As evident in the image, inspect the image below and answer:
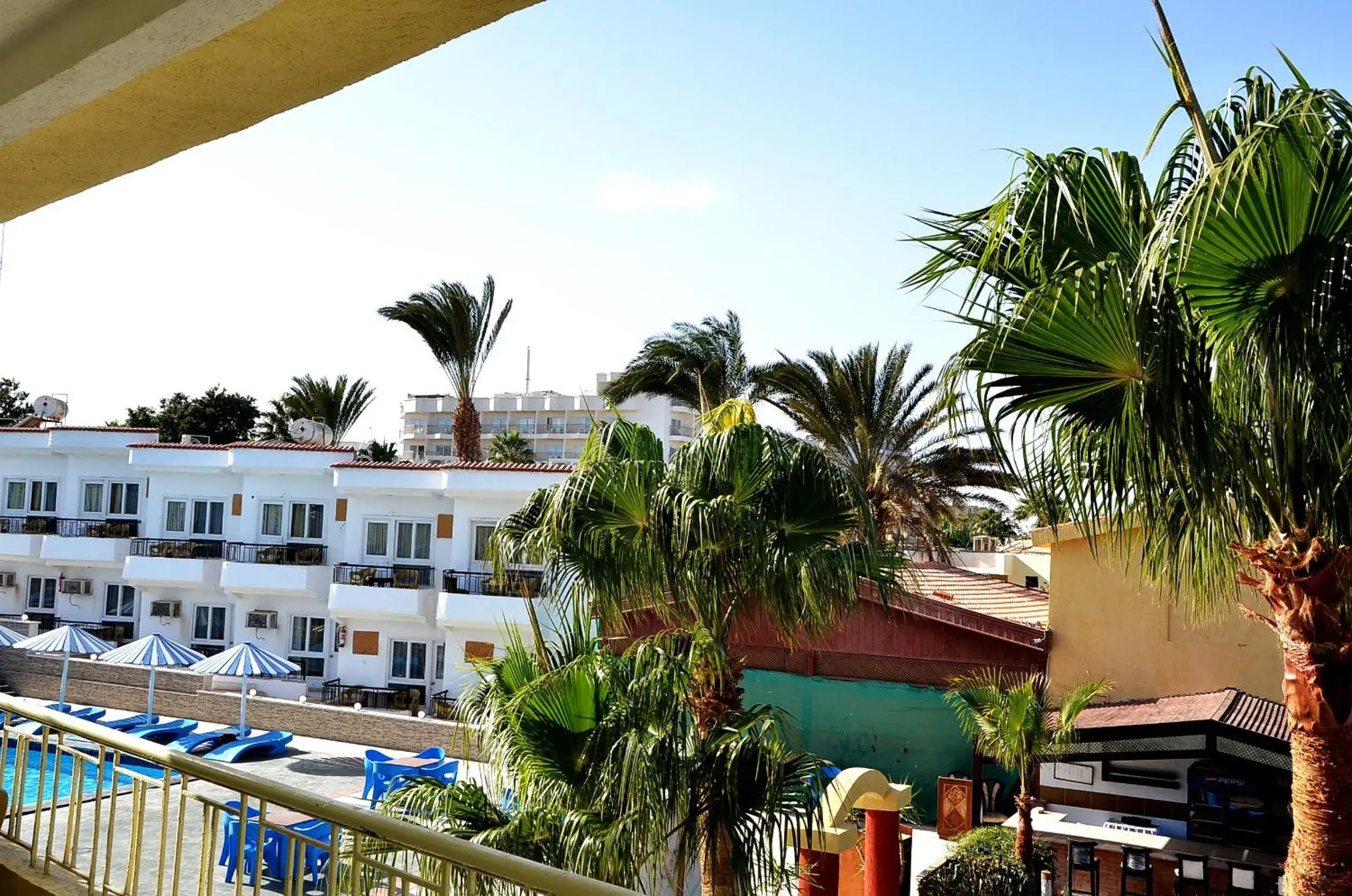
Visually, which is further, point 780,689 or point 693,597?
point 780,689

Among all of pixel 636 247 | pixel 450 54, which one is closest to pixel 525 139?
pixel 450 54

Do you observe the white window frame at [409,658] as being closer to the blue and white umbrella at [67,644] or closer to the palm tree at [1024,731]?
the blue and white umbrella at [67,644]

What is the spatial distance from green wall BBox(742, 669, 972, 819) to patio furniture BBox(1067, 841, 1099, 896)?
15.7 ft

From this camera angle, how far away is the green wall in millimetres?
17453

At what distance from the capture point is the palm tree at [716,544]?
7152 mm

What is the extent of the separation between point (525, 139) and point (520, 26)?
28.2 ft

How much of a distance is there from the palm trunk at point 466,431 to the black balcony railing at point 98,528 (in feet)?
37.4

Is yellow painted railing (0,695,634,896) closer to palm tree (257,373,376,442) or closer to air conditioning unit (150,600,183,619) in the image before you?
air conditioning unit (150,600,183,619)

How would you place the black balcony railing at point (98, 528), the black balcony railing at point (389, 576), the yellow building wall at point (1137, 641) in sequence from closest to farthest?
the yellow building wall at point (1137, 641), the black balcony railing at point (389, 576), the black balcony railing at point (98, 528)

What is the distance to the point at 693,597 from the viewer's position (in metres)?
7.19

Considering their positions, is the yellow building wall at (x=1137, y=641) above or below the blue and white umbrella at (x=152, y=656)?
above

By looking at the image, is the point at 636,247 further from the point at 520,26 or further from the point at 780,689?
the point at 520,26

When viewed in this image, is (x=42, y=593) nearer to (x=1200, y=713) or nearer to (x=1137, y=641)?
(x=1137, y=641)

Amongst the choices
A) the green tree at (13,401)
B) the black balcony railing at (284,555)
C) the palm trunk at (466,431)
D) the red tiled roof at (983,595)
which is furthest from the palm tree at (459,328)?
the green tree at (13,401)
